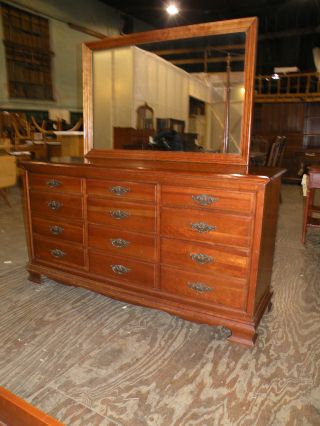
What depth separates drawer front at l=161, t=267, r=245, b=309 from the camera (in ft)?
5.85

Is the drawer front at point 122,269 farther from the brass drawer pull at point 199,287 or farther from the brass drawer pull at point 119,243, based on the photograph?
the brass drawer pull at point 199,287

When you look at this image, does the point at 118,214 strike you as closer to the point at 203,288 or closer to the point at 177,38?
the point at 203,288

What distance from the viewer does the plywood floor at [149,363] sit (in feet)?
4.53

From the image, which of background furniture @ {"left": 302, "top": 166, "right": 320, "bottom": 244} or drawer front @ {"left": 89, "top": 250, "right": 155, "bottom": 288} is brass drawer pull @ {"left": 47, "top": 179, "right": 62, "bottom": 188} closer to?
drawer front @ {"left": 89, "top": 250, "right": 155, "bottom": 288}

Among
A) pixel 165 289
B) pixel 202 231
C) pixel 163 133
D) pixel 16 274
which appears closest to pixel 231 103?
pixel 163 133

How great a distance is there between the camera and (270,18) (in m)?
8.39

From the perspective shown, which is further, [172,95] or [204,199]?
[172,95]

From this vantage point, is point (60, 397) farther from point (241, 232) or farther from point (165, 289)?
point (241, 232)

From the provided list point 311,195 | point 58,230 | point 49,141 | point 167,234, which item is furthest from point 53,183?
point 49,141

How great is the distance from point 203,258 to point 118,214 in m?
0.57

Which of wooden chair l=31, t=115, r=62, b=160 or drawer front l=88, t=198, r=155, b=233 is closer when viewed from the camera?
drawer front l=88, t=198, r=155, b=233

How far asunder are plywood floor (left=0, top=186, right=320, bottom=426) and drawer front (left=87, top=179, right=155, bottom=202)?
0.74m

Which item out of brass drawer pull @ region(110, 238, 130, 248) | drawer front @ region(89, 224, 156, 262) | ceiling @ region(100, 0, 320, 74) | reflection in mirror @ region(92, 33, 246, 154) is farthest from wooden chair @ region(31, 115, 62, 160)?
brass drawer pull @ region(110, 238, 130, 248)

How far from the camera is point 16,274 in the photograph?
2.66 metres
